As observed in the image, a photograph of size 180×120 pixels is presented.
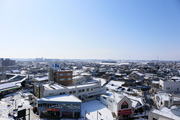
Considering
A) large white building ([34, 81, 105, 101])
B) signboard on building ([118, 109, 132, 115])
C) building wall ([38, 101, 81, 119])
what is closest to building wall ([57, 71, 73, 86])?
large white building ([34, 81, 105, 101])

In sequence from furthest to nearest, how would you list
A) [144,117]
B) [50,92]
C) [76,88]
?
[76,88] → [50,92] → [144,117]

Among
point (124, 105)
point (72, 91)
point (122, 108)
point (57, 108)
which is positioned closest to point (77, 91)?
point (72, 91)

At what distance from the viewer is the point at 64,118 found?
Result: 1769cm

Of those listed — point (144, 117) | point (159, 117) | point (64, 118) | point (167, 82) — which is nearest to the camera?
point (159, 117)

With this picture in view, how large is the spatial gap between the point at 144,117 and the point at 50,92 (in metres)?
18.2

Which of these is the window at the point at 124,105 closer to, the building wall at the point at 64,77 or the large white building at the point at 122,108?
the large white building at the point at 122,108

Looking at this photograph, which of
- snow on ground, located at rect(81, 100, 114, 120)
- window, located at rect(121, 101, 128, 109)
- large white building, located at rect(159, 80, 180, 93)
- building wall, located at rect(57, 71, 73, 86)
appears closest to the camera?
snow on ground, located at rect(81, 100, 114, 120)

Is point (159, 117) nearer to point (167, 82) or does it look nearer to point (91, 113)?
point (91, 113)

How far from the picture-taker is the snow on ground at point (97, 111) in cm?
1791

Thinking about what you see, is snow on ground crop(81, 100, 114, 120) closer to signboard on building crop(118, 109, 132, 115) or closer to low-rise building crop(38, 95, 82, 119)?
signboard on building crop(118, 109, 132, 115)

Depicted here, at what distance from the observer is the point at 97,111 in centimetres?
1862

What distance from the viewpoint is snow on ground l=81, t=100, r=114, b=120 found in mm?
17906

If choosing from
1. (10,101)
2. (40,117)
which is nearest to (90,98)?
(40,117)

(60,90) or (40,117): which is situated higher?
(60,90)
